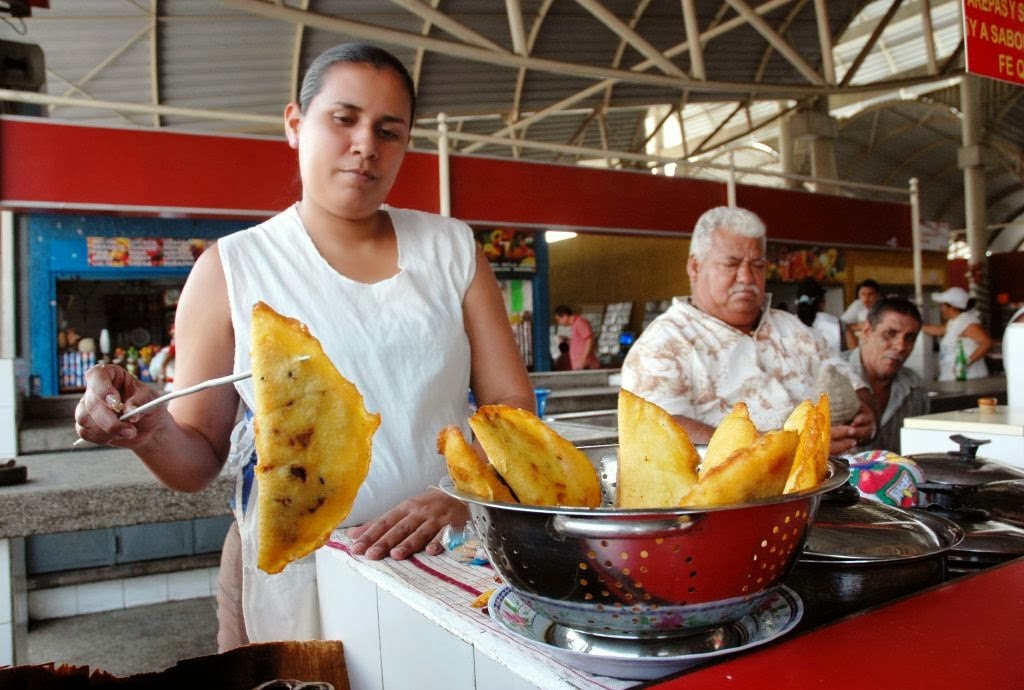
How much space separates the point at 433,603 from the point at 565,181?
6690 mm

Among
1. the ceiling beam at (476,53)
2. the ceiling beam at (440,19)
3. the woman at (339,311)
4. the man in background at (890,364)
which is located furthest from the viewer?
the ceiling beam at (440,19)

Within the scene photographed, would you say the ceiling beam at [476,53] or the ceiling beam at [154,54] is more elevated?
the ceiling beam at [154,54]

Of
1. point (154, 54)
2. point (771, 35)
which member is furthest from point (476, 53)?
point (154, 54)

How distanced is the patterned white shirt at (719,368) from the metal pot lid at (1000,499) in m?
1.20

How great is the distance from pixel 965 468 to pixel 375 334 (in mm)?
1158

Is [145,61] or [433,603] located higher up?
[145,61]

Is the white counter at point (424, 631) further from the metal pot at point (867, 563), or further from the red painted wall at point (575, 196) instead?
the red painted wall at point (575, 196)

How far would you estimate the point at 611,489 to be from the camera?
97cm

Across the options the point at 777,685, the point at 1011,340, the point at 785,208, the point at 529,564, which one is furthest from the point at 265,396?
the point at 785,208

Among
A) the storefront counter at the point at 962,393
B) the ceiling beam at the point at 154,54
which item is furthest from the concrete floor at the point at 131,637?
the ceiling beam at the point at 154,54

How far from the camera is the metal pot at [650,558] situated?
632mm

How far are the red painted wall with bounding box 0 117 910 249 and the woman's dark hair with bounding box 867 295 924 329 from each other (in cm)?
327

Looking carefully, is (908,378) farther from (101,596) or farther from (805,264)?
(805,264)

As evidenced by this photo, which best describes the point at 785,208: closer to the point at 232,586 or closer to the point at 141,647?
the point at 141,647
